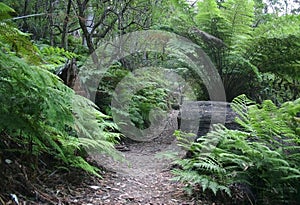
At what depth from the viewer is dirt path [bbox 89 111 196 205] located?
2037 millimetres

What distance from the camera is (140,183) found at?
95.8 inches

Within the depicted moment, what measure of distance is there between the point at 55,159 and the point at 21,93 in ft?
2.43

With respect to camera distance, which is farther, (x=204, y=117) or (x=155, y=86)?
(x=155, y=86)

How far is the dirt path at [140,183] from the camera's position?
204 cm

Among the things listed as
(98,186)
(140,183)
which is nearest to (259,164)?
(140,183)

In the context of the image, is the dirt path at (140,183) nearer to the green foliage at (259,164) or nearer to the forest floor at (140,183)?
the forest floor at (140,183)

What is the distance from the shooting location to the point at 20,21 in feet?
16.8

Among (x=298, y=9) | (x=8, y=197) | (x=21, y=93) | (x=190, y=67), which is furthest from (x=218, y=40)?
(x=298, y=9)

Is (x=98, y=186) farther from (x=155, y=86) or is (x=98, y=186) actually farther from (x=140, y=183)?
(x=155, y=86)

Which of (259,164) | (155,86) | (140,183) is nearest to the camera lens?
(259,164)

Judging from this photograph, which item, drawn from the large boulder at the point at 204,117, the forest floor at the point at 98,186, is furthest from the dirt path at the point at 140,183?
the large boulder at the point at 204,117

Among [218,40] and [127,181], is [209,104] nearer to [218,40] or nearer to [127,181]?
[218,40]

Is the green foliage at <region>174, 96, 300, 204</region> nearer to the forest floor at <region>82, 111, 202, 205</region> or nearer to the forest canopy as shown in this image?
the forest canopy

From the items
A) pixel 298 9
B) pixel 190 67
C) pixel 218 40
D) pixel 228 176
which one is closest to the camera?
pixel 228 176
